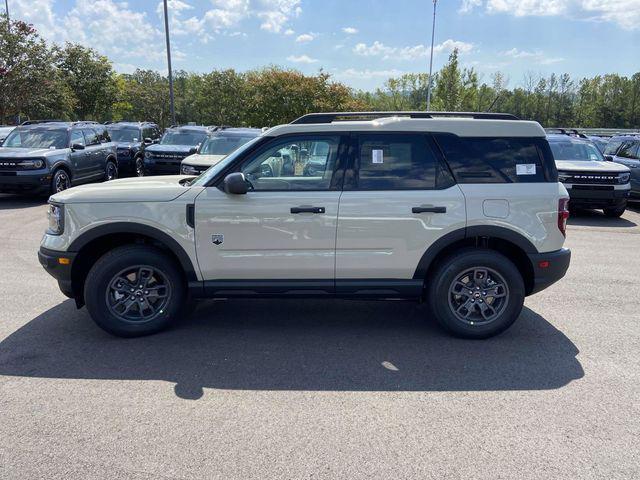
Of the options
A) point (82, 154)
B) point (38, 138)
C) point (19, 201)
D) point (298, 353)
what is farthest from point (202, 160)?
point (298, 353)

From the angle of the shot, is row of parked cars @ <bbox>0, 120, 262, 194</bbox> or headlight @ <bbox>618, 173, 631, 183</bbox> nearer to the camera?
headlight @ <bbox>618, 173, 631, 183</bbox>

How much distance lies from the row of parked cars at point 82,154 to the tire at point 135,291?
279 inches

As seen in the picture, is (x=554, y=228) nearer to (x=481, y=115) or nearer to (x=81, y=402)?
(x=481, y=115)

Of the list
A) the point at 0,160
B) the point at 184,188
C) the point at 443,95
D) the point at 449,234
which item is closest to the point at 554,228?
the point at 449,234

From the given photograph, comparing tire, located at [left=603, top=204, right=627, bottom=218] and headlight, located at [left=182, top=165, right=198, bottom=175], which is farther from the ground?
headlight, located at [left=182, top=165, right=198, bottom=175]

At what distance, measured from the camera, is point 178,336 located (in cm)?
480

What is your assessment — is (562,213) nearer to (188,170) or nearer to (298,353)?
Answer: (298,353)

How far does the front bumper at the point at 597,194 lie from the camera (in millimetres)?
11531

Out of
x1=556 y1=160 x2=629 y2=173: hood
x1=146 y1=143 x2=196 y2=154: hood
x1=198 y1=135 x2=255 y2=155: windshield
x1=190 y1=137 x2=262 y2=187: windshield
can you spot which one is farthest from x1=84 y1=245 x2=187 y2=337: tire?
A: x1=146 y1=143 x2=196 y2=154: hood

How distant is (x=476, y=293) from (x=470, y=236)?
53 cm

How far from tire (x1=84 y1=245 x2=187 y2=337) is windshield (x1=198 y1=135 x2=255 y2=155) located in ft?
28.0

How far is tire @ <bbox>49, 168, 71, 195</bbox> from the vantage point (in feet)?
40.2

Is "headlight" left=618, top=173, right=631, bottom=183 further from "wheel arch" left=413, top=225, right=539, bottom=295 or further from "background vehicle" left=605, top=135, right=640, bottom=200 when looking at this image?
"wheel arch" left=413, top=225, right=539, bottom=295

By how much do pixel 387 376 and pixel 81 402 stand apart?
221 centimetres
